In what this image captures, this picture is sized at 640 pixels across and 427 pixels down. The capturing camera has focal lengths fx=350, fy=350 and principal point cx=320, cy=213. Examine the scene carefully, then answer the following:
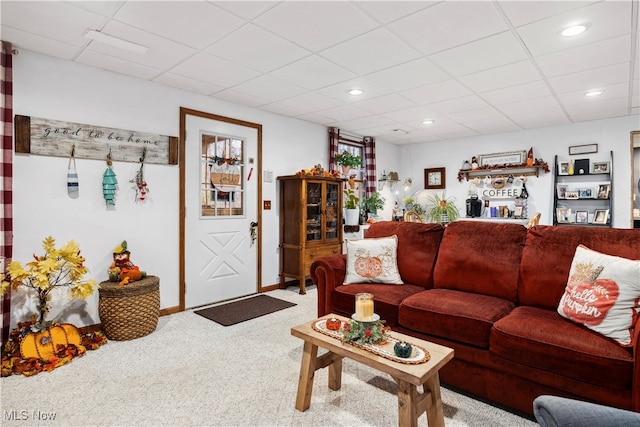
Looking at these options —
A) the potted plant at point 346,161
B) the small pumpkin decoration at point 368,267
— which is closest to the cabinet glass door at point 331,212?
the potted plant at point 346,161

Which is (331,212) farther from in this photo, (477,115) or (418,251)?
(477,115)

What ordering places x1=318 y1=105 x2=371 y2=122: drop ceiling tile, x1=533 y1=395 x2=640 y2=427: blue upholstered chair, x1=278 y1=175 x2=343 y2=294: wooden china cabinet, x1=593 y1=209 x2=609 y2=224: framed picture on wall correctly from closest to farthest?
x1=533 y1=395 x2=640 y2=427: blue upholstered chair → x1=318 y1=105 x2=371 y2=122: drop ceiling tile → x1=278 y1=175 x2=343 y2=294: wooden china cabinet → x1=593 y1=209 x2=609 y2=224: framed picture on wall

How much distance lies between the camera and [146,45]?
2723 millimetres

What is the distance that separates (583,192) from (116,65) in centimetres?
603

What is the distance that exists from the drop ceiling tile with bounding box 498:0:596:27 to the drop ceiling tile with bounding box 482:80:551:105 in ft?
4.49

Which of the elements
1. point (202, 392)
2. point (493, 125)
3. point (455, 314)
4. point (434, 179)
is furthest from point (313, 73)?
point (434, 179)

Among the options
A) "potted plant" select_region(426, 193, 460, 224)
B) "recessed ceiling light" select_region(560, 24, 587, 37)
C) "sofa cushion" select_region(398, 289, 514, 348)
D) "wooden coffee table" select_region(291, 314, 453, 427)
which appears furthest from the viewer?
"potted plant" select_region(426, 193, 460, 224)

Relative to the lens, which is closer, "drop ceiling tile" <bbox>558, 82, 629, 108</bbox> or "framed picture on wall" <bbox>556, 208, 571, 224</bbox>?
"drop ceiling tile" <bbox>558, 82, 629, 108</bbox>

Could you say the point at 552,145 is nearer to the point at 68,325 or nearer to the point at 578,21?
the point at 578,21

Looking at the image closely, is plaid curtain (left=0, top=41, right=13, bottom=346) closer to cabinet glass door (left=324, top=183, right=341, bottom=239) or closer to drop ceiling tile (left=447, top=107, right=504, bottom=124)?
cabinet glass door (left=324, top=183, right=341, bottom=239)

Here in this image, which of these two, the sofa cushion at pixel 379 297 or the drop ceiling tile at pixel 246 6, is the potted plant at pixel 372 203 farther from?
the drop ceiling tile at pixel 246 6

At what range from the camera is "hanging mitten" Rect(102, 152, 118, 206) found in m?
3.22

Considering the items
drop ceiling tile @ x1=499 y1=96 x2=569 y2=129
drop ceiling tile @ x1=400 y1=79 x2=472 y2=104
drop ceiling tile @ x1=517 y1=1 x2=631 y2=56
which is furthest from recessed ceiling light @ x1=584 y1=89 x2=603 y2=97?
drop ceiling tile @ x1=517 y1=1 x2=631 y2=56

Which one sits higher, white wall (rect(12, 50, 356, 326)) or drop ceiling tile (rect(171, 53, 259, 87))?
drop ceiling tile (rect(171, 53, 259, 87))
